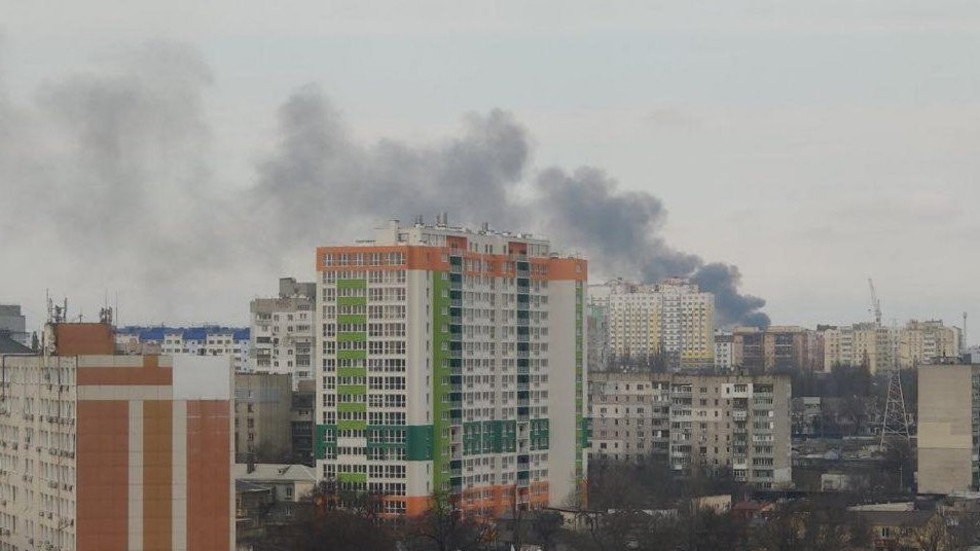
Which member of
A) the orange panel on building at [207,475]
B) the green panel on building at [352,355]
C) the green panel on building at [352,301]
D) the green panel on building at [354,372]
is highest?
the green panel on building at [352,301]

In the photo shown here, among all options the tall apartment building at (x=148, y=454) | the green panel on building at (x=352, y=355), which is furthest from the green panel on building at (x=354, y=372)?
the tall apartment building at (x=148, y=454)

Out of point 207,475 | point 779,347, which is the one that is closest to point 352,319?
point 207,475

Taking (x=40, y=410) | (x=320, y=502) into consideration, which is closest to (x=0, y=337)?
(x=320, y=502)

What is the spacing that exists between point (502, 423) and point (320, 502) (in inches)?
282

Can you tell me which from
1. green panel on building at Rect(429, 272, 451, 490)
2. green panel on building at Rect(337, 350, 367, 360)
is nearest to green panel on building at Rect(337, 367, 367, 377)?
green panel on building at Rect(337, 350, 367, 360)

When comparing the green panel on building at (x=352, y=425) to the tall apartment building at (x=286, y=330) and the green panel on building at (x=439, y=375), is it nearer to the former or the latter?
the green panel on building at (x=439, y=375)

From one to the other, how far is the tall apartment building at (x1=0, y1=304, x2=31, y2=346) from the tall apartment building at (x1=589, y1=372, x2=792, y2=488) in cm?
1792

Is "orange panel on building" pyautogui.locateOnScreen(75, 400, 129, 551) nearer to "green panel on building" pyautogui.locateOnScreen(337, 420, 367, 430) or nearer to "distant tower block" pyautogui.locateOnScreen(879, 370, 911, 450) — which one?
"green panel on building" pyautogui.locateOnScreen(337, 420, 367, 430)

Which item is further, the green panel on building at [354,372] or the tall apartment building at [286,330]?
the tall apartment building at [286,330]

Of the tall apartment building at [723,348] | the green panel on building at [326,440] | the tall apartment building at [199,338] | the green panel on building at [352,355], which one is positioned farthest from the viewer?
the tall apartment building at [723,348]

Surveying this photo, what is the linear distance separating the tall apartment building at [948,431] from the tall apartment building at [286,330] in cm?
1701

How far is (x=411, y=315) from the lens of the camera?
46219 mm

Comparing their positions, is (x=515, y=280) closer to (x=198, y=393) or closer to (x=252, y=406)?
(x=252, y=406)

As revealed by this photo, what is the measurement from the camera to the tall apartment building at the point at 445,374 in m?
46.1
